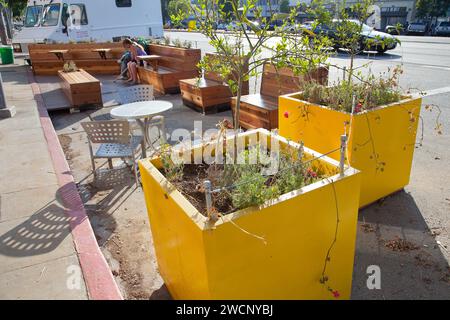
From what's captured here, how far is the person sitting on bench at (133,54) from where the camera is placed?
428 inches

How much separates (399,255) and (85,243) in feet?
9.37

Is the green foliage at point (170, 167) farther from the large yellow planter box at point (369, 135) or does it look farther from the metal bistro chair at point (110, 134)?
the metal bistro chair at point (110, 134)

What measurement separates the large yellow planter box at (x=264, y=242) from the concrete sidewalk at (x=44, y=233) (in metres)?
0.78

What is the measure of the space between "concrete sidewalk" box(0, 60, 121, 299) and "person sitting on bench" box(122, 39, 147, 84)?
17.9 ft

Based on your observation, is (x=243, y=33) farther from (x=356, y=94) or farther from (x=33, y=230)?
(x=33, y=230)

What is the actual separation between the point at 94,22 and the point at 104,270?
14.4m

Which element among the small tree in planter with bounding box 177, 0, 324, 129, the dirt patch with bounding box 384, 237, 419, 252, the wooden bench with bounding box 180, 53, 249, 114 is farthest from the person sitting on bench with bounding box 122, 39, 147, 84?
the dirt patch with bounding box 384, 237, 419, 252

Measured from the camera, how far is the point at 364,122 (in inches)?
139

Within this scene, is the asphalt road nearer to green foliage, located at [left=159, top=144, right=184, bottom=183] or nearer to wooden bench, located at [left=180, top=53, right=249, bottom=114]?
green foliage, located at [left=159, top=144, right=184, bottom=183]

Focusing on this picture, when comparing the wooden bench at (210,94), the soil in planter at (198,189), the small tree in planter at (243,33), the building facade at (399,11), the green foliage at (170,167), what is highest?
the building facade at (399,11)

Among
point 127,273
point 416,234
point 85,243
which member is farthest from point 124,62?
point 416,234

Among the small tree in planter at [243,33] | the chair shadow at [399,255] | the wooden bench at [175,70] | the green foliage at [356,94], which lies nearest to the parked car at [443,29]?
the wooden bench at [175,70]

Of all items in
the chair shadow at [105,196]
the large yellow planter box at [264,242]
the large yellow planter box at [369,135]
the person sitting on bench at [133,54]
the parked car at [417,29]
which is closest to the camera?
the large yellow planter box at [264,242]
